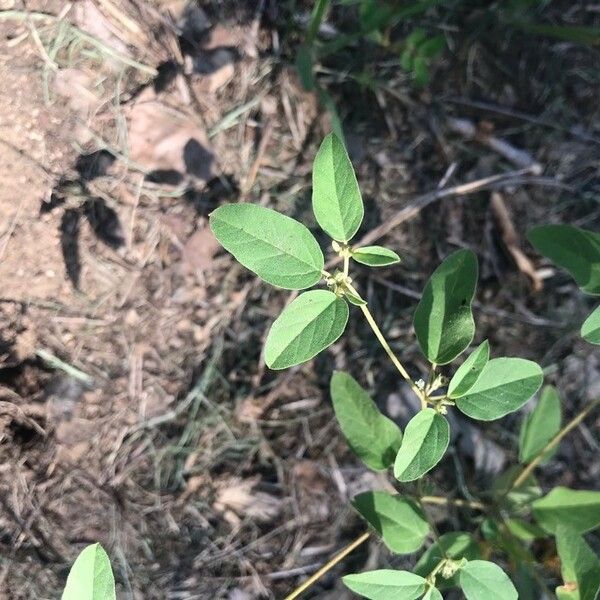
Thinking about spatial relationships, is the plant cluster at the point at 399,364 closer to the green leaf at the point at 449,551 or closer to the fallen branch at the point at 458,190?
the green leaf at the point at 449,551

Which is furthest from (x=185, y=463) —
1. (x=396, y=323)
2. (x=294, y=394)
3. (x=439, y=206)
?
(x=439, y=206)

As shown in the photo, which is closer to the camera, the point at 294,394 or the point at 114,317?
the point at 114,317

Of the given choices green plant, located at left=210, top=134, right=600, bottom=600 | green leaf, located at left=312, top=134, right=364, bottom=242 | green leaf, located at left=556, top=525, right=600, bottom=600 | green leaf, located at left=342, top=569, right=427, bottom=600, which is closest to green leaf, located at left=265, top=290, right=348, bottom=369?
green plant, located at left=210, top=134, right=600, bottom=600

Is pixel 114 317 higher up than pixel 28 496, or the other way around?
pixel 114 317

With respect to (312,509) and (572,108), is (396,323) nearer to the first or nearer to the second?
(312,509)

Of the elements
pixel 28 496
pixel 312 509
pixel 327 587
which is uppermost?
pixel 28 496

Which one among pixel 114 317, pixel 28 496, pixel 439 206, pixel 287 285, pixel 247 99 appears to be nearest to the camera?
pixel 287 285

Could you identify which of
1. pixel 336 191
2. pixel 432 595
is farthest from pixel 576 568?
pixel 336 191

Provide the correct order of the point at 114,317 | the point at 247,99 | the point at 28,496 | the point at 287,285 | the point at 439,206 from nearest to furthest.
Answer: the point at 287,285 < the point at 28,496 < the point at 114,317 < the point at 247,99 < the point at 439,206
